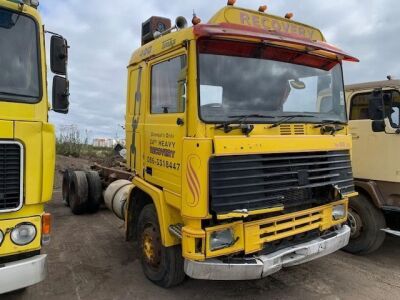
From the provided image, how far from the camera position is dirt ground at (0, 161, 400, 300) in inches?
167

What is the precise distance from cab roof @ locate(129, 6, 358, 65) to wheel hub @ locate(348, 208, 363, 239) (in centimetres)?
244

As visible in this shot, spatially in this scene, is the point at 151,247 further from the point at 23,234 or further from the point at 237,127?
the point at 237,127

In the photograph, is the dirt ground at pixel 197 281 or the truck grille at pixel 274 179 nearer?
the truck grille at pixel 274 179

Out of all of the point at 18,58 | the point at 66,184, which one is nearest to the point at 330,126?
the point at 18,58

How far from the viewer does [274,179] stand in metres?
3.74

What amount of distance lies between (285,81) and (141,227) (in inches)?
99.6

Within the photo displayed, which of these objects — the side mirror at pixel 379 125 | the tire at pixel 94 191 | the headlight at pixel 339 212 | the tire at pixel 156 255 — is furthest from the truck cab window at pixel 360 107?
the tire at pixel 94 191

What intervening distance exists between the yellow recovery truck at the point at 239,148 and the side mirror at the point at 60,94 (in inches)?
41.4

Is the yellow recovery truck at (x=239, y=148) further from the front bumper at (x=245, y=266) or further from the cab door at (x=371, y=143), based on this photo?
the cab door at (x=371, y=143)

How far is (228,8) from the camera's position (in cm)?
388

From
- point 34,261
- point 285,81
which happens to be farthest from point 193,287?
point 285,81

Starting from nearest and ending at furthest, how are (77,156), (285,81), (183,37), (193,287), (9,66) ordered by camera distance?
(9,66), (183,37), (285,81), (193,287), (77,156)

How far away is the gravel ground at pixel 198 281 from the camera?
13.9 feet

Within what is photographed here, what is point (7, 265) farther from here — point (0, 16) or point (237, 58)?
point (237, 58)
